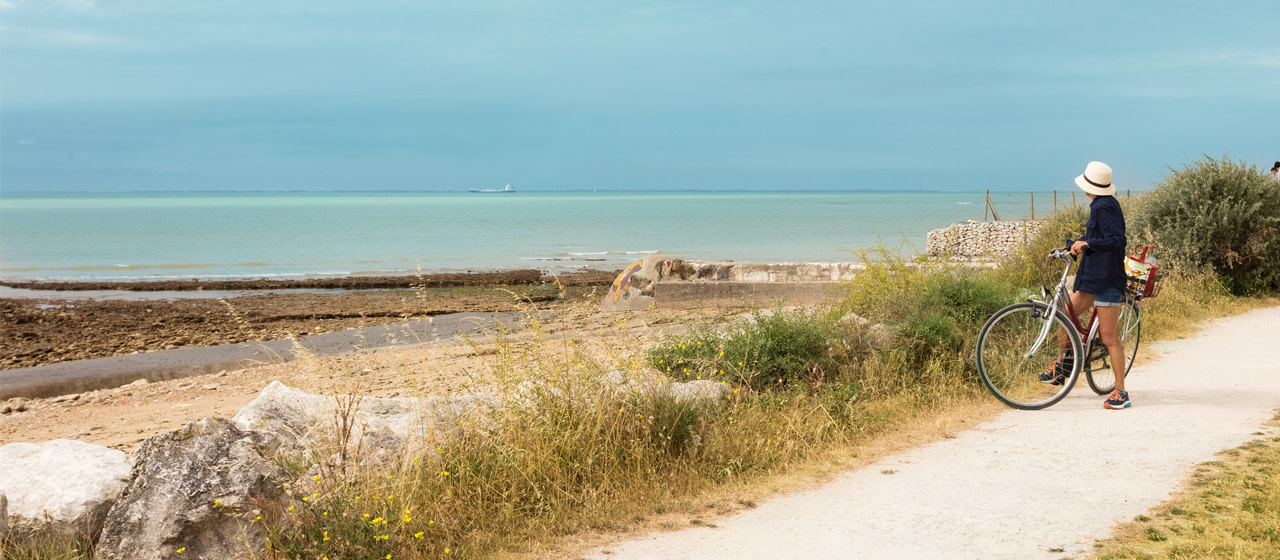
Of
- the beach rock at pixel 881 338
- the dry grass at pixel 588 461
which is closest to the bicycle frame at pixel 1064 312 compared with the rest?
the dry grass at pixel 588 461

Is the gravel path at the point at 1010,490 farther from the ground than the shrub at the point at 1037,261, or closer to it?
closer to it

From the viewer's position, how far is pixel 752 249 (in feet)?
147

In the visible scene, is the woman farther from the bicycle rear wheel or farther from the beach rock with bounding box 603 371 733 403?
the beach rock with bounding box 603 371 733 403

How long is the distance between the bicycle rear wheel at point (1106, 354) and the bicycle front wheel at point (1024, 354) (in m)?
0.21

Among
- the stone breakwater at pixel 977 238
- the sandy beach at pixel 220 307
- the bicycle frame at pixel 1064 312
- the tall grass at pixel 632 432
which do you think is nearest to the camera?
the tall grass at pixel 632 432

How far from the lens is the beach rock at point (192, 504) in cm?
411

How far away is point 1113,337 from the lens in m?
6.57

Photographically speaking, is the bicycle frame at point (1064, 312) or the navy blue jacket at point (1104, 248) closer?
the navy blue jacket at point (1104, 248)

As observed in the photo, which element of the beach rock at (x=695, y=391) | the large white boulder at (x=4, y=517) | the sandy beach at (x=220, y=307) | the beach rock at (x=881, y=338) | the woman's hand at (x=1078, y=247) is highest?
the woman's hand at (x=1078, y=247)

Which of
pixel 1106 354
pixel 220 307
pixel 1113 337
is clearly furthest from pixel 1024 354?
pixel 220 307

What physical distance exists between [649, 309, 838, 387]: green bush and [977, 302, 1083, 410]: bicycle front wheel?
51.3 inches

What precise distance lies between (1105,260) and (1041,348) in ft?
3.84

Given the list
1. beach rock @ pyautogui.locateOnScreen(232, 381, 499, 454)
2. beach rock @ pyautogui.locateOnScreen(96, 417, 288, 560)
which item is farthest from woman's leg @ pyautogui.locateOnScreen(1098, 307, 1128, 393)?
beach rock @ pyautogui.locateOnScreen(96, 417, 288, 560)

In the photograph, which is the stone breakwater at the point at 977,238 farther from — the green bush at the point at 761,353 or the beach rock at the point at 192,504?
the beach rock at the point at 192,504
